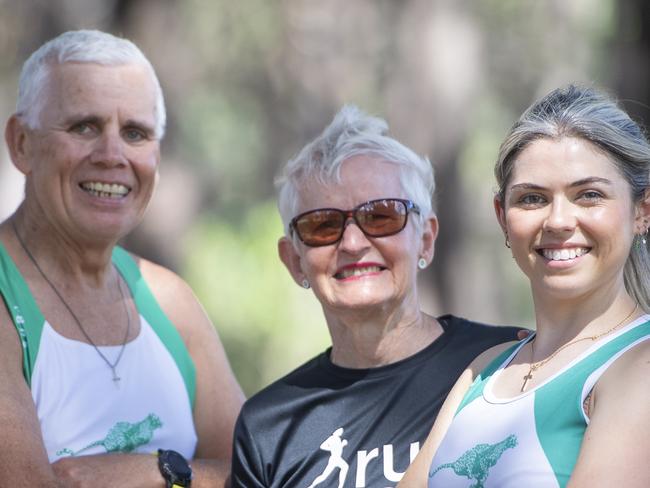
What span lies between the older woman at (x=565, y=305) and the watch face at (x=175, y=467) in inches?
37.1

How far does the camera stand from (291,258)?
146 inches

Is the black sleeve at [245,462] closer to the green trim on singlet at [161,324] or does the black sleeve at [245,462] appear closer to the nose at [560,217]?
the green trim on singlet at [161,324]

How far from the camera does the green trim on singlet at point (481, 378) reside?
2.83m

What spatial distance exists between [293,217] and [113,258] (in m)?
0.83

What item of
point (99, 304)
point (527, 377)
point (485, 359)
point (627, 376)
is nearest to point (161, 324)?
point (99, 304)

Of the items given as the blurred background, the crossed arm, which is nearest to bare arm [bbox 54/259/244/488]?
the crossed arm

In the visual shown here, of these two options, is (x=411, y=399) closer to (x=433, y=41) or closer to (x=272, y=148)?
(x=433, y=41)

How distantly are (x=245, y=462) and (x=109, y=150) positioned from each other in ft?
3.70

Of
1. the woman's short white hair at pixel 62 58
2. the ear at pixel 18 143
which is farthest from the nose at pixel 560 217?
the ear at pixel 18 143

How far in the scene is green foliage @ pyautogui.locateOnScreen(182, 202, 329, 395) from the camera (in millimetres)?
13633

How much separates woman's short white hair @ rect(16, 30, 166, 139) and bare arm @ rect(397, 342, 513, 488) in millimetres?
1686

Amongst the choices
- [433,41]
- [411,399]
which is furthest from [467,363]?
[433,41]

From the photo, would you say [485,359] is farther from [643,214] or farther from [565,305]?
[643,214]

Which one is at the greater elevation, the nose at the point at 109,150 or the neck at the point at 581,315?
the nose at the point at 109,150
